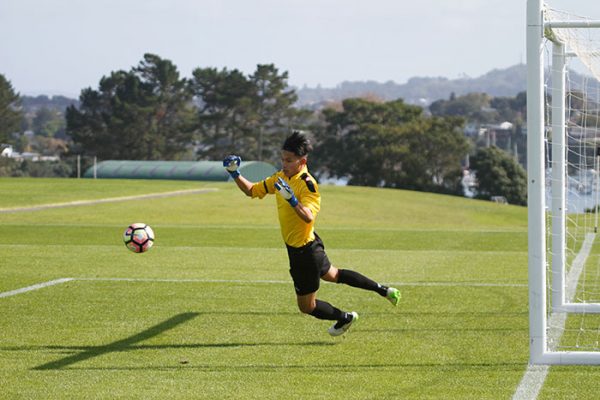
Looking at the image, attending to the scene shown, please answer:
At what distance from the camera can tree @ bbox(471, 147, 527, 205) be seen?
8119 centimetres

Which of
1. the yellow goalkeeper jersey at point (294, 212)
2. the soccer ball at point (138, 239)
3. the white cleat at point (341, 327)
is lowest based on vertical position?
the white cleat at point (341, 327)

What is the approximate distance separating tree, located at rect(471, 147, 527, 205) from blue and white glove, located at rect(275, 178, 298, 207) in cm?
7318

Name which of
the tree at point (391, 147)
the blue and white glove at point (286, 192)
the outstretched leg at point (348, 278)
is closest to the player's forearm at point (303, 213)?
the blue and white glove at point (286, 192)

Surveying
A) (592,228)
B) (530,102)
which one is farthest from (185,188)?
(530,102)

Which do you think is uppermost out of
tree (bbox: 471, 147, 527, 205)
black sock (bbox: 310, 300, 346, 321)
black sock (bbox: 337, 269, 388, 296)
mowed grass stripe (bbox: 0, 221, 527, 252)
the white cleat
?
black sock (bbox: 337, 269, 388, 296)

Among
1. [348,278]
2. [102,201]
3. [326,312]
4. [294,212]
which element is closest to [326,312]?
[326,312]

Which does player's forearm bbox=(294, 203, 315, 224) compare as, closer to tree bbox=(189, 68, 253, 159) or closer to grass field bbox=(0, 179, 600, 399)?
grass field bbox=(0, 179, 600, 399)

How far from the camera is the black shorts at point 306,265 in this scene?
31.9 ft

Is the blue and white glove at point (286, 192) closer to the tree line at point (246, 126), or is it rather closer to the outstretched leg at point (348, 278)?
the outstretched leg at point (348, 278)

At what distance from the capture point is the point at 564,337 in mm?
10367

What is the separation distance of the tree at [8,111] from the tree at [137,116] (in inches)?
278

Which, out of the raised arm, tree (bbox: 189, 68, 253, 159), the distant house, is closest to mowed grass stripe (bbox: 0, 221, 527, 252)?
the raised arm

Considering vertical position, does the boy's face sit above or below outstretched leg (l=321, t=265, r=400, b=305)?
above

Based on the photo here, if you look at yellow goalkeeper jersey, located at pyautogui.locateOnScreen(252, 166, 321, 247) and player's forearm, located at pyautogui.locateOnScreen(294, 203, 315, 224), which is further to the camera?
yellow goalkeeper jersey, located at pyautogui.locateOnScreen(252, 166, 321, 247)
